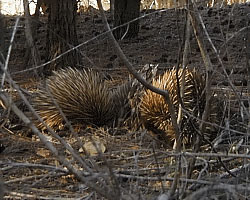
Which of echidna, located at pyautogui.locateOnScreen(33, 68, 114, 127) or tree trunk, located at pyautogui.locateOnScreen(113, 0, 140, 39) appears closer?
echidna, located at pyautogui.locateOnScreen(33, 68, 114, 127)

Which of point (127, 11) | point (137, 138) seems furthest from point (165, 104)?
point (127, 11)

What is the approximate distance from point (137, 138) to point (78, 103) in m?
0.90

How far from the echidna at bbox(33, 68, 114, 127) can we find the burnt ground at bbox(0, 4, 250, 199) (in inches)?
6.6

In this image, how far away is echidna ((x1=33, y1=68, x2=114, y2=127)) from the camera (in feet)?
17.7

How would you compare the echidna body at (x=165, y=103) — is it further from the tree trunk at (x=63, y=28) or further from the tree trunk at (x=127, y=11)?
the tree trunk at (x=127, y=11)

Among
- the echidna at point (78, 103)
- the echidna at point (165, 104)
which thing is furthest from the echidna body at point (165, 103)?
the echidna at point (78, 103)

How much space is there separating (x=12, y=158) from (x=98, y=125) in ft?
4.73

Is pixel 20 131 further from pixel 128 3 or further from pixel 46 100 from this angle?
pixel 128 3

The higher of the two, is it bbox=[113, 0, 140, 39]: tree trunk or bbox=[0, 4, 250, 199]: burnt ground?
bbox=[113, 0, 140, 39]: tree trunk

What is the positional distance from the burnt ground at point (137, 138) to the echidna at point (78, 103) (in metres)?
0.17

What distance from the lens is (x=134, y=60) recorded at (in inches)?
349

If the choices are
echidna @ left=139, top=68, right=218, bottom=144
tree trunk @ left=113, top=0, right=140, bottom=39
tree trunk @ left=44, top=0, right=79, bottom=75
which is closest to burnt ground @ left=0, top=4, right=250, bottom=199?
echidna @ left=139, top=68, right=218, bottom=144

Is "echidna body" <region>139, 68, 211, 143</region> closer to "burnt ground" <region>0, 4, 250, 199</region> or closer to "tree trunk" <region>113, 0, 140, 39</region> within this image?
"burnt ground" <region>0, 4, 250, 199</region>

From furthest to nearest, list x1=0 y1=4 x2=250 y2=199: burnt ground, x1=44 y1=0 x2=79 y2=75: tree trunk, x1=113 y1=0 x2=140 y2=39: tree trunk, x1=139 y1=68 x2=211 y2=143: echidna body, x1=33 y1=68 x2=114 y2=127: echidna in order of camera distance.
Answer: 1. x1=113 y1=0 x2=140 y2=39: tree trunk
2. x1=44 y1=0 x2=79 y2=75: tree trunk
3. x1=33 y1=68 x2=114 y2=127: echidna
4. x1=139 y1=68 x2=211 y2=143: echidna body
5. x1=0 y1=4 x2=250 y2=199: burnt ground
